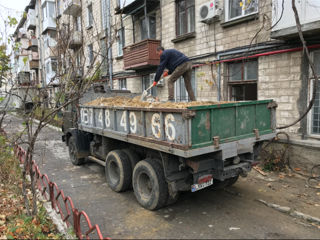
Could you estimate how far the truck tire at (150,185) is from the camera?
4.09m

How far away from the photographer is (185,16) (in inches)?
408

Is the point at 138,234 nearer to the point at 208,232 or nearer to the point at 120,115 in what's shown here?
the point at 208,232

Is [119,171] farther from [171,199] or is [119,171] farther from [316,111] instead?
[316,111]

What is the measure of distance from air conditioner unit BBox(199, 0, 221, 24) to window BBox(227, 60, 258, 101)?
182cm

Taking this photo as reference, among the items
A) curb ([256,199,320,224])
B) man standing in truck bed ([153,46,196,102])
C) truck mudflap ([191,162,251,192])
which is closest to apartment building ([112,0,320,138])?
man standing in truck bed ([153,46,196,102])

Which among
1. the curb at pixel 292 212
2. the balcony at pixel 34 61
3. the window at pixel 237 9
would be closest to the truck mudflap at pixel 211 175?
the curb at pixel 292 212

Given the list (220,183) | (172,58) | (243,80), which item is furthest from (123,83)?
(220,183)

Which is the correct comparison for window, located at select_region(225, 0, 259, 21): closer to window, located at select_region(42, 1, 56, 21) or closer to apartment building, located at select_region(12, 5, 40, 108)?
apartment building, located at select_region(12, 5, 40, 108)

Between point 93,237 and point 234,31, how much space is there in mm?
7581

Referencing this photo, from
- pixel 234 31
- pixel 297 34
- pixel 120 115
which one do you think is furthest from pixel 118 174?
pixel 234 31

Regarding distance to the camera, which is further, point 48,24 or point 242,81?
point 48,24

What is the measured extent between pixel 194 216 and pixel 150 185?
943 mm

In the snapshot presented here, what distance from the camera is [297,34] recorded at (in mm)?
5977

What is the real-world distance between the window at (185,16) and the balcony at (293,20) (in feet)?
13.5
